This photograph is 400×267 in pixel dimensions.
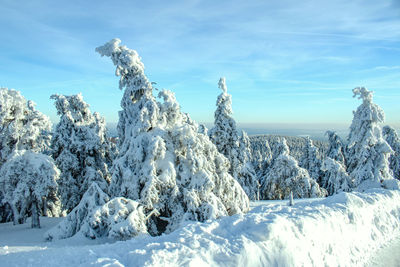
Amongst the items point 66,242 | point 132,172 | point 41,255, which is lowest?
point 66,242

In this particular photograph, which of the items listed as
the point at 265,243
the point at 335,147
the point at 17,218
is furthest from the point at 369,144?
the point at 17,218

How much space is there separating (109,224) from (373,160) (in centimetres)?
2059

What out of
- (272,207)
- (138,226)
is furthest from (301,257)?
(138,226)

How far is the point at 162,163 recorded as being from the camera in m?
12.9

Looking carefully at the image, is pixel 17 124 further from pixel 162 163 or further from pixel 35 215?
pixel 162 163

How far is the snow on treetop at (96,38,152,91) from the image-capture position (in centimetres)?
1366

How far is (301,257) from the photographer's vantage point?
288 inches

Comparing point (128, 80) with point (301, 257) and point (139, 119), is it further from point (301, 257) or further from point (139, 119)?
point (301, 257)

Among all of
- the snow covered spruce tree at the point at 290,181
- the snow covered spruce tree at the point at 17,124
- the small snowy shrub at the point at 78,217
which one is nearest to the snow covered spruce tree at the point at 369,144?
the snow covered spruce tree at the point at 290,181

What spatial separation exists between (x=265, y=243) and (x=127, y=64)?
11.0 meters

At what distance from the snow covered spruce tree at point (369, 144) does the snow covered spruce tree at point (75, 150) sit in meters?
20.6

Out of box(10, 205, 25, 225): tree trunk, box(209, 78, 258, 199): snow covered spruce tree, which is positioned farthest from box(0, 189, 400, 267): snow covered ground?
box(209, 78, 258, 199): snow covered spruce tree

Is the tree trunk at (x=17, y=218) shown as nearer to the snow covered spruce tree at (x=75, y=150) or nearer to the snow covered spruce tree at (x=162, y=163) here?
the snow covered spruce tree at (x=75, y=150)

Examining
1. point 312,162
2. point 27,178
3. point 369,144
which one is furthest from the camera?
point 312,162
